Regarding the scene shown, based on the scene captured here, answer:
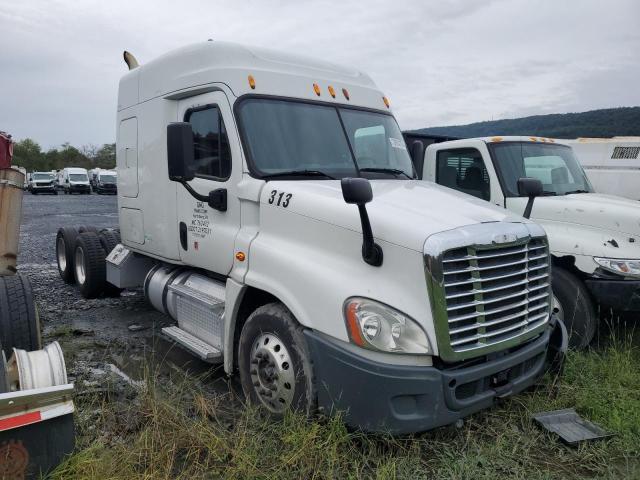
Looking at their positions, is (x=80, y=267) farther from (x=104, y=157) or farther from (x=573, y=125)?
(x=104, y=157)

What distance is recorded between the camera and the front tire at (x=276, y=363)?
10.4 feet

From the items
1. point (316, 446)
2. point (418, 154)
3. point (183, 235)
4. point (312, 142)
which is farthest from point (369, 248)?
point (418, 154)

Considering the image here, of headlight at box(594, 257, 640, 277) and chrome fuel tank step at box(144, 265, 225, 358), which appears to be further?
headlight at box(594, 257, 640, 277)

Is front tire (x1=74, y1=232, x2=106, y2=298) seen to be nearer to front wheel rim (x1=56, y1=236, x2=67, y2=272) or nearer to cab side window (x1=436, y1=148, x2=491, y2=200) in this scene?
front wheel rim (x1=56, y1=236, x2=67, y2=272)

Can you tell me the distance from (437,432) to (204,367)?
236cm

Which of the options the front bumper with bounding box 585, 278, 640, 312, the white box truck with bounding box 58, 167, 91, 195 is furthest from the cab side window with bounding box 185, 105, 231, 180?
the white box truck with bounding box 58, 167, 91, 195

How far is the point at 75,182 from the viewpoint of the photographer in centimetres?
4150

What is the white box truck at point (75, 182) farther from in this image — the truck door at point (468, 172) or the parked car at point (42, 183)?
A: the truck door at point (468, 172)

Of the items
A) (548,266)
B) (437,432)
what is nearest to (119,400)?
(437,432)

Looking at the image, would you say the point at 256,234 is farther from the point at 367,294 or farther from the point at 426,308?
the point at 426,308

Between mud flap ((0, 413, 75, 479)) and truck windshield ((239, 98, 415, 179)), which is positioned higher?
truck windshield ((239, 98, 415, 179))

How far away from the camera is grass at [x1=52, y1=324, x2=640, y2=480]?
293 centimetres

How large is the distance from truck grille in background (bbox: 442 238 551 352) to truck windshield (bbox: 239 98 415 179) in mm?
1361

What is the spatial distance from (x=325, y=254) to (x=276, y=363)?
2.60ft
